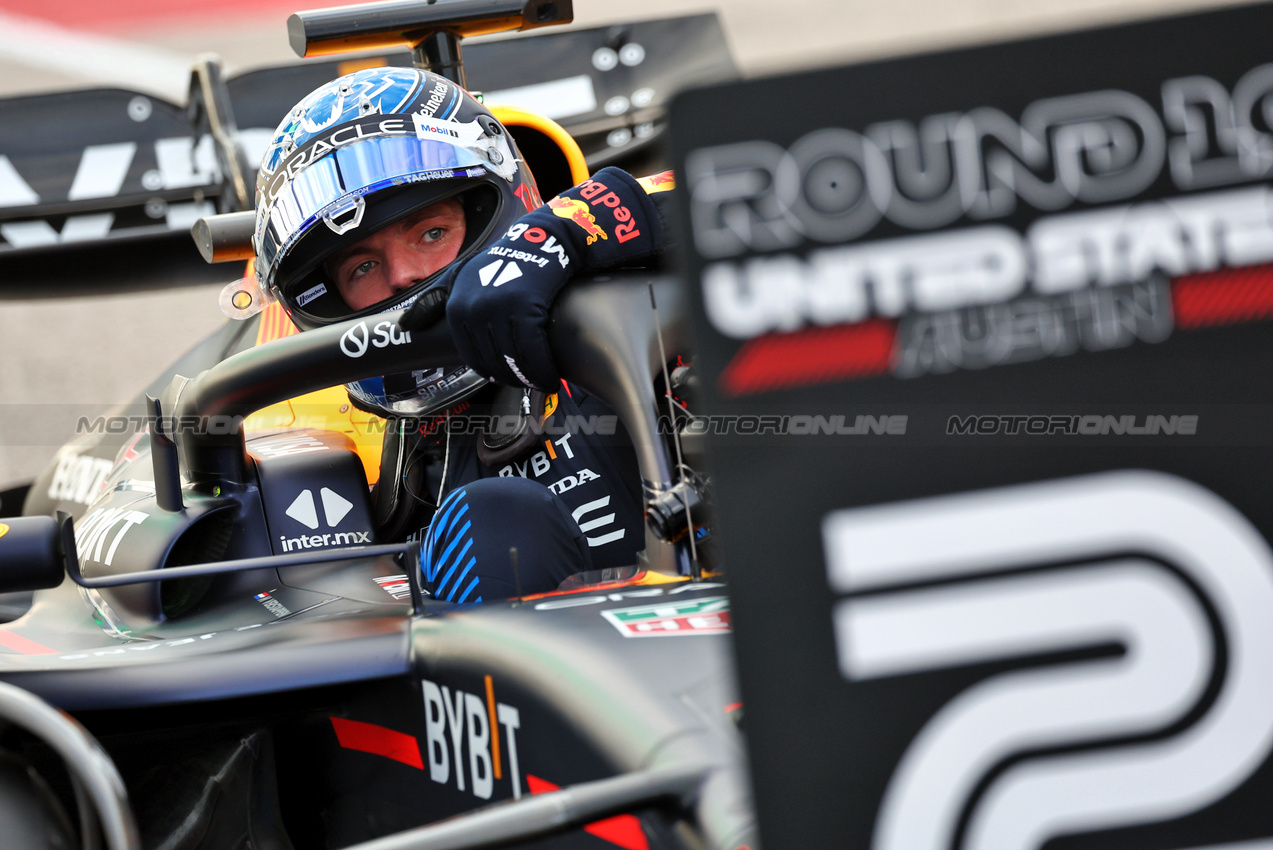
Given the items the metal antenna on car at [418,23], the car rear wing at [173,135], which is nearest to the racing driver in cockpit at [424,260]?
the metal antenna on car at [418,23]

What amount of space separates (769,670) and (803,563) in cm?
5

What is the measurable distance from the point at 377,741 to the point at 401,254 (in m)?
0.80

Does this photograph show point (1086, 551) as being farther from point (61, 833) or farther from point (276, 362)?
point (276, 362)

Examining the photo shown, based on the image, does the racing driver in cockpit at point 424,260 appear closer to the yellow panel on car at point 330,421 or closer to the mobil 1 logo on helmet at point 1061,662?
the yellow panel on car at point 330,421

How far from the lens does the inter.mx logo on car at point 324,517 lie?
1.47 m

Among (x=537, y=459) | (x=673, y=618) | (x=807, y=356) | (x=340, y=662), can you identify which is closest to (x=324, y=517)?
(x=537, y=459)

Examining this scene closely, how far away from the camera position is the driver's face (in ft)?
5.35

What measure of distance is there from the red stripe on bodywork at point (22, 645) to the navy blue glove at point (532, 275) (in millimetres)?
575

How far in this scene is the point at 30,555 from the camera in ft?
2.96

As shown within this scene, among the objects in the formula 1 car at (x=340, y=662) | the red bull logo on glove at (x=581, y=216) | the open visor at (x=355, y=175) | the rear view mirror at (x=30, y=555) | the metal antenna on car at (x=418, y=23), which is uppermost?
the metal antenna on car at (x=418, y=23)

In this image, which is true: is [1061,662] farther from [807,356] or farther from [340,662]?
[340,662]

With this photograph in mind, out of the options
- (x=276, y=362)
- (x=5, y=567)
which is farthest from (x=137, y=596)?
(x=5, y=567)

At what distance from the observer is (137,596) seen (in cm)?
130

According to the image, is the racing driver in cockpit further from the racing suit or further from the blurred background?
the blurred background
